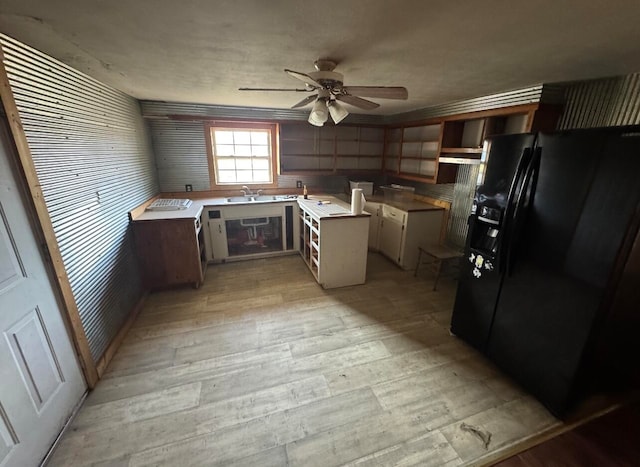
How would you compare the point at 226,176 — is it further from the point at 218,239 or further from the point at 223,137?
the point at 218,239

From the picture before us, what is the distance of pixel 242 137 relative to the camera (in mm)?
4070

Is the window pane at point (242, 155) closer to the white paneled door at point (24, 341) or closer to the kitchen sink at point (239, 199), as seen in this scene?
the kitchen sink at point (239, 199)

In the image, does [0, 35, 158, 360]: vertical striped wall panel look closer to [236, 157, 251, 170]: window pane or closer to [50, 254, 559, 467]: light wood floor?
[50, 254, 559, 467]: light wood floor

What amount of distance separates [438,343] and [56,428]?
A: 267 cm

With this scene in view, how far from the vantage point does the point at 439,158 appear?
10.8 ft

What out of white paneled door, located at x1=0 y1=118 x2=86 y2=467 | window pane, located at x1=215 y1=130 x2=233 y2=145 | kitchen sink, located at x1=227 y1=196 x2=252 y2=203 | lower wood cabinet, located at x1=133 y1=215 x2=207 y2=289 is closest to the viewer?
white paneled door, located at x1=0 y1=118 x2=86 y2=467

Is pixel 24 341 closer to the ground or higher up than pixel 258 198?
closer to the ground

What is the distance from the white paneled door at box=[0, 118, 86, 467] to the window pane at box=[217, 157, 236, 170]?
2.78 meters

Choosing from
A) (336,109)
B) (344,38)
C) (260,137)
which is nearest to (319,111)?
(336,109)

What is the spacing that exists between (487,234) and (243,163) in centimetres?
351

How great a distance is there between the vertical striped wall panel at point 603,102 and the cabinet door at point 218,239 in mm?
3894

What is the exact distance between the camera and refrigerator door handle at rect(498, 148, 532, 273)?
1.65 meters

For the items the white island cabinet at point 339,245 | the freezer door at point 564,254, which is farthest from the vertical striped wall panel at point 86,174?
the freezer door at point 564,254

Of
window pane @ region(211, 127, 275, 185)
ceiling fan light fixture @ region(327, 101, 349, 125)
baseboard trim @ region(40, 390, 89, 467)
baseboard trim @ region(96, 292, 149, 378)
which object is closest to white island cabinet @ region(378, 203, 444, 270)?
ceiling fan light fixture @ region(327, 101, 349, 125)
